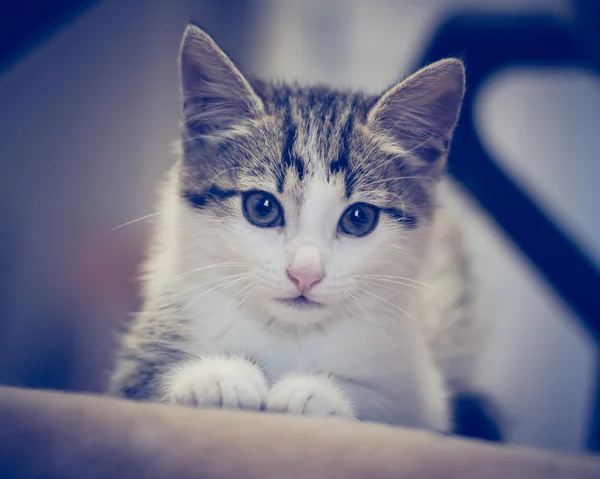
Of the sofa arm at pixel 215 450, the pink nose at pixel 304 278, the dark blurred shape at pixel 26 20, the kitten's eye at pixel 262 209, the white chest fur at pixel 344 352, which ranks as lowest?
the white chest fur at pixel 344 352

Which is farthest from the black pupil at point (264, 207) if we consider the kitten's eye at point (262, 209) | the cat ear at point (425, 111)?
the cat ear at point (425, 111)

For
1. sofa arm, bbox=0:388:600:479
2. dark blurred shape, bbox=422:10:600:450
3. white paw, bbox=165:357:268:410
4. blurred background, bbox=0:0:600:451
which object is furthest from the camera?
blurred background, bbox=0:0:600:451

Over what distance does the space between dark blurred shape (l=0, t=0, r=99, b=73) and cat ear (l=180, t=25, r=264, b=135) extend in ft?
0.70

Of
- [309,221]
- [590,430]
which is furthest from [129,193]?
[590,430]

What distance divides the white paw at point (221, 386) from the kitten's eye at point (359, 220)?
25 centimetres

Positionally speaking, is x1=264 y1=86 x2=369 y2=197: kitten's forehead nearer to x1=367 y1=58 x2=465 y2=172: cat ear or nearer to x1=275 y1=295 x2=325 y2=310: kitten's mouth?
x1=367 y1=58 x2=465 y2=172: cat ear

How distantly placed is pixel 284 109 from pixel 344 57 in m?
0.70

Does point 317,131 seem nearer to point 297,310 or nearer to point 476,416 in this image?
point 297,310

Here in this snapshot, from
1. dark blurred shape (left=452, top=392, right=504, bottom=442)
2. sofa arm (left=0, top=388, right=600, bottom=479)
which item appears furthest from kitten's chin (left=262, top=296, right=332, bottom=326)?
dark blurred shape (left=452, top=392, right=504, bottom=442)

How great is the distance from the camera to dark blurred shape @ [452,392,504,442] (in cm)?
117

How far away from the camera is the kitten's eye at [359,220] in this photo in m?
0.86

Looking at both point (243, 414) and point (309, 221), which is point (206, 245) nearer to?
point (309, 221)

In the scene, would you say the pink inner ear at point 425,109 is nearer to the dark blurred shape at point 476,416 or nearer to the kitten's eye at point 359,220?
the kitten's eye at point 359,220

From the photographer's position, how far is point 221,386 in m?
0.67
